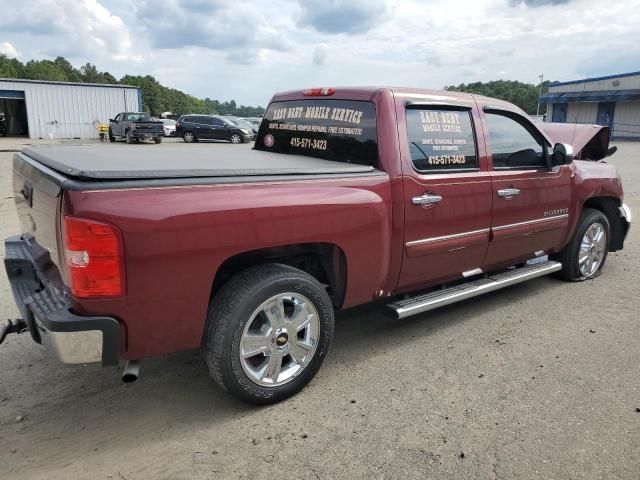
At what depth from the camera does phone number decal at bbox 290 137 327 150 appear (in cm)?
400

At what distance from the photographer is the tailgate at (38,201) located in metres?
2.47

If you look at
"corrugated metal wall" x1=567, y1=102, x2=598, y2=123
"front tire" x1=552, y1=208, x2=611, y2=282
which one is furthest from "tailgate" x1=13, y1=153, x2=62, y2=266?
"corrugated metal wall" x1=567, y1=102, x2=598, y2=123

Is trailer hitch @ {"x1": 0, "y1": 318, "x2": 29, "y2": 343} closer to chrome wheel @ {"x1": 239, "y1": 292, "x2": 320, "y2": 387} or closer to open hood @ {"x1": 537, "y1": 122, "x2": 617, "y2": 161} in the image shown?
chrome wheel @ {"x1": 239, "y1": 292, "x2": 320, "y2": 387}

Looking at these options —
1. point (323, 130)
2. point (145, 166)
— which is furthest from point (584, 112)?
point (145, 166)

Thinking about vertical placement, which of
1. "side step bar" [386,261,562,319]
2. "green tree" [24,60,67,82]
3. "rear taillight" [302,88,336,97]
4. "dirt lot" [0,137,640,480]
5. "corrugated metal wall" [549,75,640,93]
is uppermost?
"green tree" [24,60,67,82]

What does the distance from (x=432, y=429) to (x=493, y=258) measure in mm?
1937

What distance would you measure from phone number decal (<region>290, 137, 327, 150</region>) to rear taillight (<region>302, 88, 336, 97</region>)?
14.0 inches

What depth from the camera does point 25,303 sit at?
2734 mm

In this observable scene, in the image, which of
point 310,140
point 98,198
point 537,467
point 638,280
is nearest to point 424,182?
point 310,140

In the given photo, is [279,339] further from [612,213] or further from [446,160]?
[612,213]

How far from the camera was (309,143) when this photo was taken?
4.15m

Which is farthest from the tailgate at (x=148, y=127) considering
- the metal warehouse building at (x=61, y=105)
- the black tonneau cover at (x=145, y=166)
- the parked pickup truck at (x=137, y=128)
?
the black tonneau cover at (x=145, y=166)

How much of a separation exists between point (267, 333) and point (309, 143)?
1.80 metres

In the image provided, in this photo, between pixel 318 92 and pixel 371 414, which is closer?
pixel 371 414
